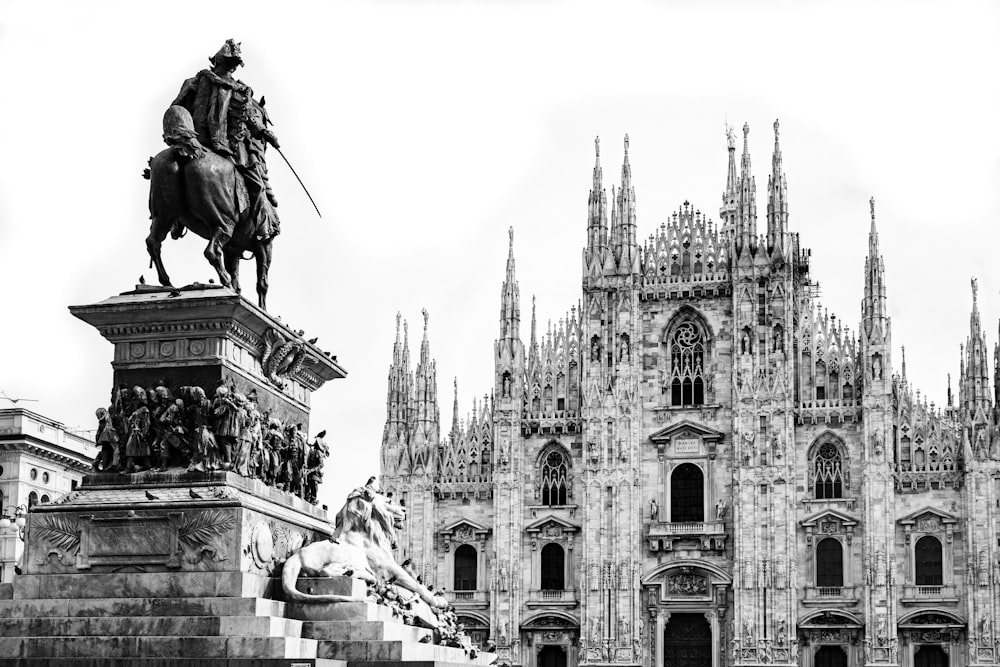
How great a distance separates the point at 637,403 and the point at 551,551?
19.3 ft

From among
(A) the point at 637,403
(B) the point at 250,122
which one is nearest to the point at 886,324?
(A) the point at 637,403

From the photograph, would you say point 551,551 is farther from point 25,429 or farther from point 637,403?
point 25,429

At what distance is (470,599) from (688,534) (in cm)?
784

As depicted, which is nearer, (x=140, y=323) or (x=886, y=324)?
(x=140, y=323)

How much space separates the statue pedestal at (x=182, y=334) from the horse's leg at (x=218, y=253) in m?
0.29

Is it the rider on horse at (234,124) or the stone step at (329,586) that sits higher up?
the rider on horse at (234,124)

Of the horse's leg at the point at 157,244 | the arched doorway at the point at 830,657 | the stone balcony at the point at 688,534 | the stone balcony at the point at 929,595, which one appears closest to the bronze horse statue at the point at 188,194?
the horse's leg at the point at 157,244

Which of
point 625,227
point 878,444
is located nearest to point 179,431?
point 878,444

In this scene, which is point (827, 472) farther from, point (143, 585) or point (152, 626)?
point (152, 626)

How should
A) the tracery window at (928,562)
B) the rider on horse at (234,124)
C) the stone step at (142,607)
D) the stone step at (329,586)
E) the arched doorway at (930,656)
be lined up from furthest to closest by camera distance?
1. the tracery window at (928,562)
2. the arched doorway at (930,656)
3. the rider on horse at (234,124)
4. the stone step at (329,586)
5. the stone step at (142,607)

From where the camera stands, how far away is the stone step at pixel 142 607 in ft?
34.6

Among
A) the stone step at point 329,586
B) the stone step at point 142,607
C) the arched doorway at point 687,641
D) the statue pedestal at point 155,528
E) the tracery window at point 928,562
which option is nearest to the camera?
the stone step at point 142,607

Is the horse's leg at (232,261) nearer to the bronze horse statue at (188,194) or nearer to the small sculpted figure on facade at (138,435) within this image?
the bronze horse statue at (188,194)

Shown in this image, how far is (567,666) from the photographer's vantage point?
5131cm
